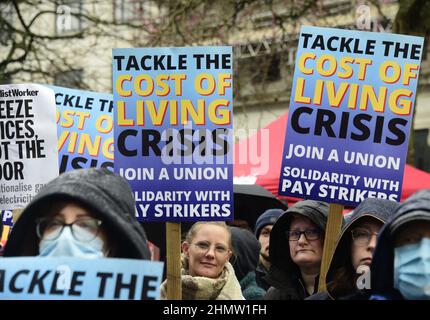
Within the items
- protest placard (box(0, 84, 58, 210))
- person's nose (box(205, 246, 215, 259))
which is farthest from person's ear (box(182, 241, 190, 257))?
protest placard (box(0, 84, 58, 210))

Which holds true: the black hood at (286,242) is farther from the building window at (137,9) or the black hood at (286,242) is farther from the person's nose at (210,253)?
the building window at (137,9)

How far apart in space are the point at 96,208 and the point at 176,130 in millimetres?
2039

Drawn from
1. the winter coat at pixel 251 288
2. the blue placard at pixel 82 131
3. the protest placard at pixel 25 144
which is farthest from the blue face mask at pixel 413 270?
the blue placard at pixel 82 131

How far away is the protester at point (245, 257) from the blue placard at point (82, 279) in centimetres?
277

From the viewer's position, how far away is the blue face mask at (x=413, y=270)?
324cm

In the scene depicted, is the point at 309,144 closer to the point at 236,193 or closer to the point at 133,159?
the point at 133,159

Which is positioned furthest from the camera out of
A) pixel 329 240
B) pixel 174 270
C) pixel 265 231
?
pixel 265 231

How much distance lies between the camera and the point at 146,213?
5.21 metres

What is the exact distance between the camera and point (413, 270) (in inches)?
127

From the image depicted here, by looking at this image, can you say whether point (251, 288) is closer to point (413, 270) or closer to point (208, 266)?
point (208, 266)

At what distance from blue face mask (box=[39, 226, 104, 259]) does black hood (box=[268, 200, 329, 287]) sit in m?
2.09

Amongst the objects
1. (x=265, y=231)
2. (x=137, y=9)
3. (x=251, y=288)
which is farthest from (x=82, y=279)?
(x=137, y=9)
